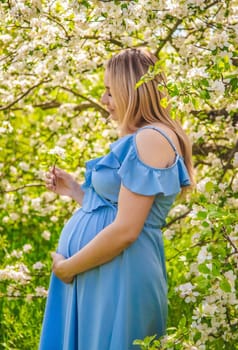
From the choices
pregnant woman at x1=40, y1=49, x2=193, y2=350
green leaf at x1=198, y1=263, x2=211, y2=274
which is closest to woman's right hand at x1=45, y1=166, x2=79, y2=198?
pregnant woman at x1=40, y1=49, x2=193, y2=350

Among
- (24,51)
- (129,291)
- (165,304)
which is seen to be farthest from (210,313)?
(24,51)

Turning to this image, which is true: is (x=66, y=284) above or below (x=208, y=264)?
below

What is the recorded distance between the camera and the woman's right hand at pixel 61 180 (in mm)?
3242

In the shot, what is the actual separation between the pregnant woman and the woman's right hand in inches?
13.4

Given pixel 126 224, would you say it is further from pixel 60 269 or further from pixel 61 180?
pixel 61 180

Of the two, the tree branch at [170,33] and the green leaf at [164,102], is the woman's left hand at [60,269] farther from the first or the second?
the tree branch at [170,33]

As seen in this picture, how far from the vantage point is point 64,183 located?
10.7 feet

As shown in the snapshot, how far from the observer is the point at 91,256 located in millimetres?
2691

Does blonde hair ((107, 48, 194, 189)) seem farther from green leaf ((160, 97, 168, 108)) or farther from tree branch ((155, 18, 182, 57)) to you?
tree branch ((155, 18, 182, 57))

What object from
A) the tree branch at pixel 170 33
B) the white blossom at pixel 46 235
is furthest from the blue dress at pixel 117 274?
the white blossom at pixel 46 235

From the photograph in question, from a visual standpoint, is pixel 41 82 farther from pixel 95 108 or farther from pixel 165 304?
pixel 165 304

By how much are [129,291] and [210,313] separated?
34 centimetres

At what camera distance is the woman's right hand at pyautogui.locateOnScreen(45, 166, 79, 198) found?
10.6 ft

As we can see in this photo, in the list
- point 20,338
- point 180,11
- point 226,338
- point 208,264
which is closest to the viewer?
point 208,264
